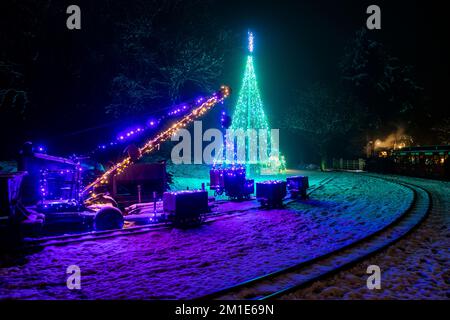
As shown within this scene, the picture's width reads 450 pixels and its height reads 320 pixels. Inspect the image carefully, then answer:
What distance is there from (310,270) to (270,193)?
715 centimetres

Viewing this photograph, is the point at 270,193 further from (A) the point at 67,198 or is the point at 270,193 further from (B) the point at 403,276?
(B) the point at 403,276

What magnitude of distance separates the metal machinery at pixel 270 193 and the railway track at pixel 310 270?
4546 mm

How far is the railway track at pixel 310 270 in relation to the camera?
5359 mm

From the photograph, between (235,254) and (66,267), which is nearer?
(66,267)

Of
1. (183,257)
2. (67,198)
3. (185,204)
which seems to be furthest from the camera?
(185,204)

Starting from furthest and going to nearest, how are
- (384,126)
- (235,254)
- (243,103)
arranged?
(384,126) → (243,103) → (235,254)

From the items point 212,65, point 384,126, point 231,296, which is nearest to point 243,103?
point 212,65

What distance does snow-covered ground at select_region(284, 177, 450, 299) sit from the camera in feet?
17.6

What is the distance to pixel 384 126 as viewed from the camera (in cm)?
4959

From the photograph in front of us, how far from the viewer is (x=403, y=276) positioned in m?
6.13

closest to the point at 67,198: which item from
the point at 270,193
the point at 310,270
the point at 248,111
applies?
the point at 310,270
